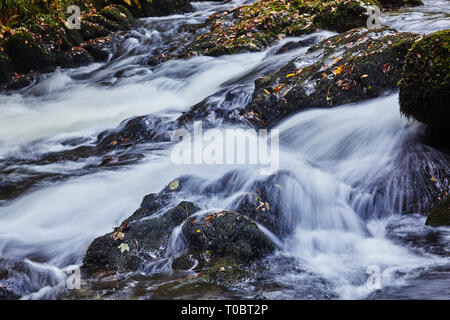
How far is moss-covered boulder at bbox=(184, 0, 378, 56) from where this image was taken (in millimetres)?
9703

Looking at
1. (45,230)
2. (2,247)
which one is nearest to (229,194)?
(45,230)

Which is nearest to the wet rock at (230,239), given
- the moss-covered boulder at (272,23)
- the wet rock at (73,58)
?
the moss-covered boulder at (272,23)

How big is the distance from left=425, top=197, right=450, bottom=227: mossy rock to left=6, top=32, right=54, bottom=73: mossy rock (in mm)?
11017

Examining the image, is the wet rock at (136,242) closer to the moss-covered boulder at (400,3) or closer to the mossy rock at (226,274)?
the mossy rock at (226,274)

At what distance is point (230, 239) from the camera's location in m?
3.87

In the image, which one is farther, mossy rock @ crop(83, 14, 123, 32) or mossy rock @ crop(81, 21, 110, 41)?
mossy rock @ crop(83, 14, 123, 32)

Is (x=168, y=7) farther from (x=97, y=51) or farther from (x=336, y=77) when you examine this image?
(x=336, y=77)

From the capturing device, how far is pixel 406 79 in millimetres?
4621

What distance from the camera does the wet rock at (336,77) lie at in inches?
228

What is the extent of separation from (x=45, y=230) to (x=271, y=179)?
3.04 meters

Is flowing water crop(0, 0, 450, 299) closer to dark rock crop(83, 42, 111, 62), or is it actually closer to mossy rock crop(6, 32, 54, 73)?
mossy rock crop(6, 32, 54, 73)
